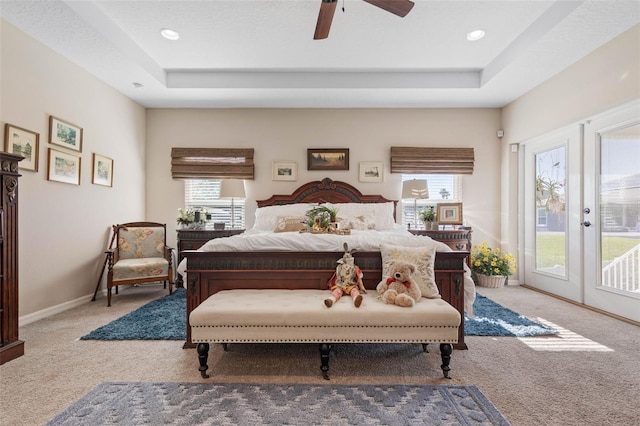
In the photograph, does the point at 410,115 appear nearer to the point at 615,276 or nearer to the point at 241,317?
the point at 615,276

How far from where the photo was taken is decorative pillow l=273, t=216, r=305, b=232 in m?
3.97

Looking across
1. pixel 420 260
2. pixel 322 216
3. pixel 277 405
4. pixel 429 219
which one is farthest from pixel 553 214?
pixel 277 405

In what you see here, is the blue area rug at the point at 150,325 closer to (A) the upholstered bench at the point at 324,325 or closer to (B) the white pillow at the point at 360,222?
(A) the upholstered bench at the point at 324,325

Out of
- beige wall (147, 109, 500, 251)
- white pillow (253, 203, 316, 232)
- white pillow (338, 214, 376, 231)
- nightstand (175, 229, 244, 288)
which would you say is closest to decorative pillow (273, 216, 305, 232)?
white pillow (253, 203, 316, 232)

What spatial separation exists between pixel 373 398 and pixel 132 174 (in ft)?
15.5

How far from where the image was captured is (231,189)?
4.56m

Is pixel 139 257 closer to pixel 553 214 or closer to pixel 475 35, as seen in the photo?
pixel 475 35

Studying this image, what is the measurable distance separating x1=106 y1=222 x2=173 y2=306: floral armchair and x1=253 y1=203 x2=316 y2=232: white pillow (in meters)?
1.27

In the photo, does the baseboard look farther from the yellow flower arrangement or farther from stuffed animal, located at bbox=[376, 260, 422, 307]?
the yellow flower arrangement

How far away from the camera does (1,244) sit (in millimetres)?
2240

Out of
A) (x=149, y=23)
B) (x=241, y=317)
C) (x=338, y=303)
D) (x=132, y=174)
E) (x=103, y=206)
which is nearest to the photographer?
(x=241, y=317)

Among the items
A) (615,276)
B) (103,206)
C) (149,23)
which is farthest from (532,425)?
(103,206)

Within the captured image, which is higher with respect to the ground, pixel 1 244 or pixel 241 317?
pixel 1 244

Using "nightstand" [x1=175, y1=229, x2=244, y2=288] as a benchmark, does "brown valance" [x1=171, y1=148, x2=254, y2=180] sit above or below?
above
